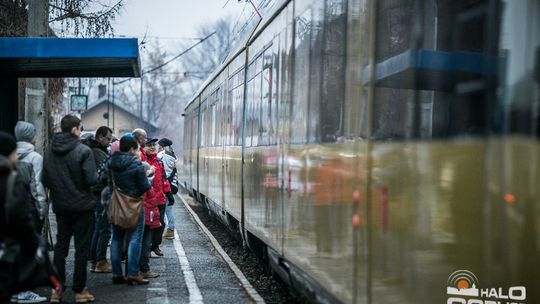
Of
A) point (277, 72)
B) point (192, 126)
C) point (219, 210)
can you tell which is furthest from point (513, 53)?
point (192, 126)

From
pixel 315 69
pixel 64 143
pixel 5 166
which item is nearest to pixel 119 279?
pixel 64 143

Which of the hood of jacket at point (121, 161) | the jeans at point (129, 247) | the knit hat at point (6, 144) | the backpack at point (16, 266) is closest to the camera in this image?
the backpack at point (16, 266)

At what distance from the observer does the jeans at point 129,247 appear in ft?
32.4

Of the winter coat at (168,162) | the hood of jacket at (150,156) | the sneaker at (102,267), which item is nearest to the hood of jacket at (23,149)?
the sneaker at (102,267)

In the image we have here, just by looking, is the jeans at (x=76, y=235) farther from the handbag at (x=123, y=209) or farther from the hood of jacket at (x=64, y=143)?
the handbag at (x=123, y=209)

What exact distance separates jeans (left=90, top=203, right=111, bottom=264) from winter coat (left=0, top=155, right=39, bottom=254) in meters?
5.14

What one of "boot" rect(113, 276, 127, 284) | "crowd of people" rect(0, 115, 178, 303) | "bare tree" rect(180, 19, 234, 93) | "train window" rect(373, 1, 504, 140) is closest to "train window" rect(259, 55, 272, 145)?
"crowd of people" rect(0, 115, 178, 303)

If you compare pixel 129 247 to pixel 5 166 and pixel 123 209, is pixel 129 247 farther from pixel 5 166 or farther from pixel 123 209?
pixel 5 166

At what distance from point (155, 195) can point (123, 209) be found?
163 cm

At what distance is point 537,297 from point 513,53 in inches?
41.6

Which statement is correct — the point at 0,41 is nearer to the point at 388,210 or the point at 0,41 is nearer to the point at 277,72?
the point at 277,72

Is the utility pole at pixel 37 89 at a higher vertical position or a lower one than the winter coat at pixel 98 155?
higher

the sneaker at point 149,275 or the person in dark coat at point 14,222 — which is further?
the sneaker at point 149,275

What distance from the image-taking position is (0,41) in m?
9.80
